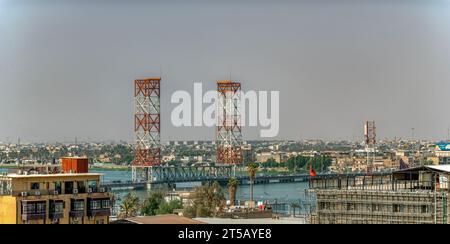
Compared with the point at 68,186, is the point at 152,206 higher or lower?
lower

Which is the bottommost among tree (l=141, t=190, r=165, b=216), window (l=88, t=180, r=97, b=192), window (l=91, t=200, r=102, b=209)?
tree (l=141, t=190, r=165, b=216)

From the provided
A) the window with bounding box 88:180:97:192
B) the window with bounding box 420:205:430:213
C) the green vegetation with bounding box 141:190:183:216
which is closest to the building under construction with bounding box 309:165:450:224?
the window with bounding box 420:205:430:213

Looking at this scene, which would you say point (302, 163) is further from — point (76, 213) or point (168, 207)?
point (76, 213)

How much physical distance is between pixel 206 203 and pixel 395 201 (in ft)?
20.7

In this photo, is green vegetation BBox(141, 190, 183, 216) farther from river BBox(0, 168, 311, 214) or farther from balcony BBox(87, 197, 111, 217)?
river BBox(0, 168, 311, 214)

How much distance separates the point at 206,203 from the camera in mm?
13180

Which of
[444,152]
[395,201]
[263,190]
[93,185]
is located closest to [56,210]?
[93,185]

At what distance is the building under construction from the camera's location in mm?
6789

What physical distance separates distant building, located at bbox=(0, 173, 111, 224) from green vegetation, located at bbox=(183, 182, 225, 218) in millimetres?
4038

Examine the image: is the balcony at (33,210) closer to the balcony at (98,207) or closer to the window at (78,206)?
the window at (78,206)

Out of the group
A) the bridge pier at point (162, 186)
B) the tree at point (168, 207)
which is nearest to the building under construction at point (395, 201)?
the tree at point (168, 207)

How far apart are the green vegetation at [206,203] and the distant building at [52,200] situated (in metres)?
4.04
